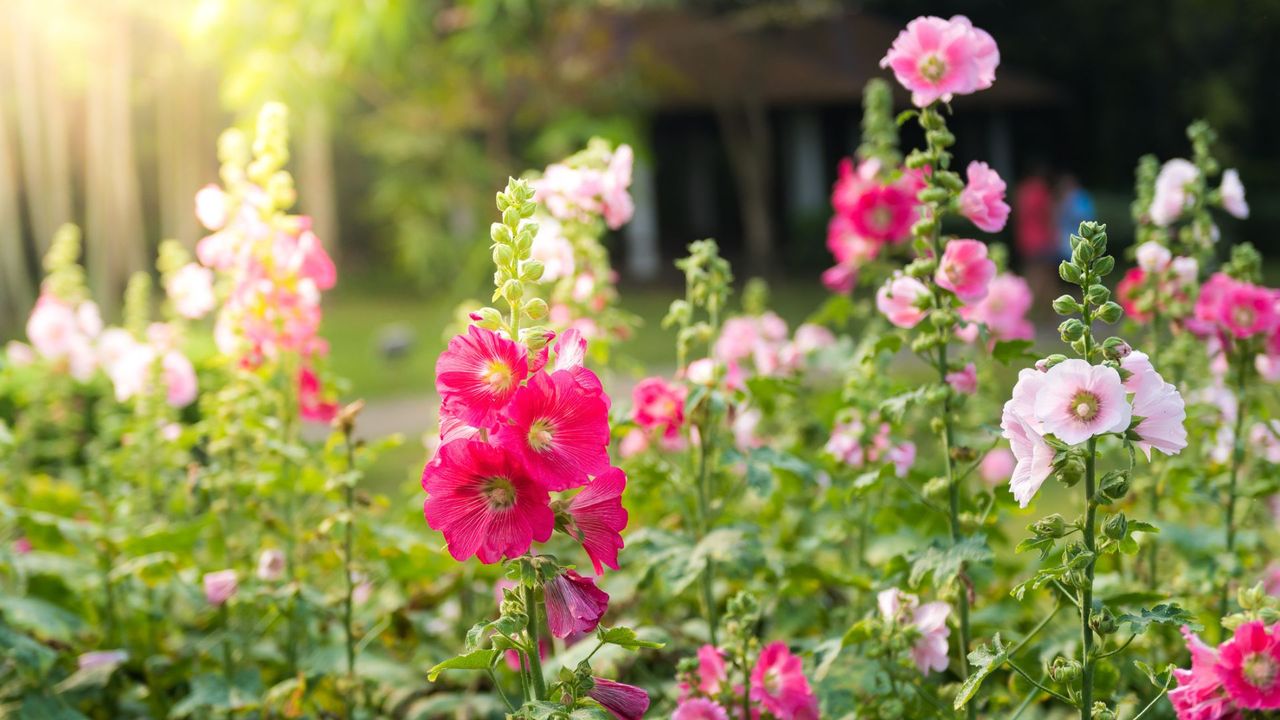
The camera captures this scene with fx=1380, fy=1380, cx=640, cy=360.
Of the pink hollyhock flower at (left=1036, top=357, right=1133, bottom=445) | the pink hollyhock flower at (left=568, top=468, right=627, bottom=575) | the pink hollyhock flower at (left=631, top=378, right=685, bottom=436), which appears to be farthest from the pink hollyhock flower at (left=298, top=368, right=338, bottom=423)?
the pink hollyhock flower at (left=1036, top=357, right=1133, bottom=445)

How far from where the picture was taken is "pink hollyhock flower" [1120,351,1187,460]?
5.45 feet

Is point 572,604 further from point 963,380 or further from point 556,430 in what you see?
point 963,380

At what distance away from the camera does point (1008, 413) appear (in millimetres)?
1707

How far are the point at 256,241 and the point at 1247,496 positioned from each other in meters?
2.17

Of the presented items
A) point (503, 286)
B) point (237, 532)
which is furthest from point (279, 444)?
point (503, 286)

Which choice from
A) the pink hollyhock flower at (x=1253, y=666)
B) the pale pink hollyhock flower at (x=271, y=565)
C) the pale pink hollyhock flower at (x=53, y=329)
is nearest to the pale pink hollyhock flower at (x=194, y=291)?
the pale pink hollyhock flower at (x=53, y=329)

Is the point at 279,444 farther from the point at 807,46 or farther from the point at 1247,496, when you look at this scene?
the point at 807,46

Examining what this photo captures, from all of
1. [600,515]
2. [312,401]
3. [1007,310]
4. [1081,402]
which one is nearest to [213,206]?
[312,401]

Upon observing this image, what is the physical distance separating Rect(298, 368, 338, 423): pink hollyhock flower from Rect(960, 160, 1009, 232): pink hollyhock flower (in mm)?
1597

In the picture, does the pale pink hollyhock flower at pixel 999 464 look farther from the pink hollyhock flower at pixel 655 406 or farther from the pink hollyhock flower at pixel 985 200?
the pink hollyhock flower at pixel 985 200

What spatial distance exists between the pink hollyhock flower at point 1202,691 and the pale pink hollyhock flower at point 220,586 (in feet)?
6.14

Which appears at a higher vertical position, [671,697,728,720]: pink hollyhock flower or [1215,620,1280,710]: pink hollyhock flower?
[1215,620,1280,710]: pink hollyhock flower

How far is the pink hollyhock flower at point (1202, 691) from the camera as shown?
1742 millimetres

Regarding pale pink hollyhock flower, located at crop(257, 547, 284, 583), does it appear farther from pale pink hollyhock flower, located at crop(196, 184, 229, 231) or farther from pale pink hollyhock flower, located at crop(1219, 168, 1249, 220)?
pale pink hollyhock flower, located at crop(1219, 168, 1249, 220)
